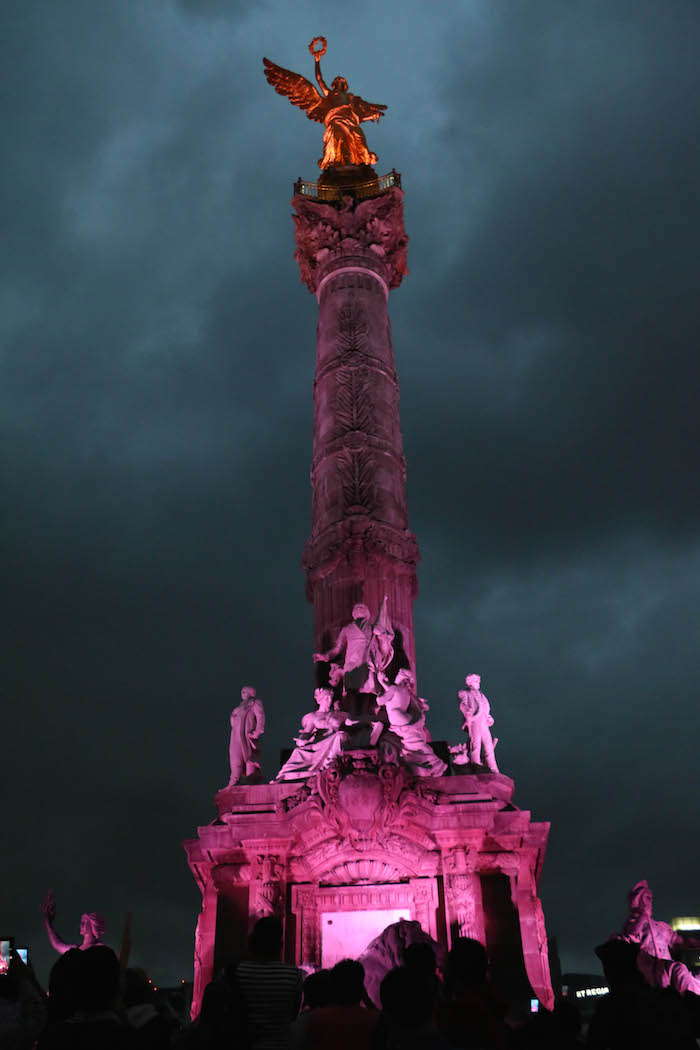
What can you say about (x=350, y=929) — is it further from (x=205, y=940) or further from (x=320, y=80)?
(x=320, y=80)

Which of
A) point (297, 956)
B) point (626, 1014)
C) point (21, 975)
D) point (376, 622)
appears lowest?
point (626, 1014)

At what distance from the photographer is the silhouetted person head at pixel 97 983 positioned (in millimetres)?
3734

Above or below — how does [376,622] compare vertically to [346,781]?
above

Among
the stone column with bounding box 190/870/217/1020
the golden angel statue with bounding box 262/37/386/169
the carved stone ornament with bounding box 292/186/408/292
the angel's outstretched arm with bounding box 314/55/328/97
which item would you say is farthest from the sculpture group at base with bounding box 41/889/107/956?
the angel's outstretched arm with bounding box 314/55/328/97

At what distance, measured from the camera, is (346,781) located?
44.6 ft

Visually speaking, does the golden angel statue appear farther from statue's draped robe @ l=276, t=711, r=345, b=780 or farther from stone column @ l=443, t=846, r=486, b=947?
stone column @ l=443, t=846, r=486, b=947

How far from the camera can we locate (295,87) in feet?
91.9

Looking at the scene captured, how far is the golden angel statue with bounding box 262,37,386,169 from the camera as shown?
26.6 meters

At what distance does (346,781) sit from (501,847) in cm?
271

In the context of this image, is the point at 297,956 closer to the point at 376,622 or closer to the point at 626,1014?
the point at 376,622

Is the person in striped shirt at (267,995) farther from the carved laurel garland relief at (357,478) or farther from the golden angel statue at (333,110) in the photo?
the golden angel statue at (333,110)

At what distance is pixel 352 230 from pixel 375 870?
54.5ft

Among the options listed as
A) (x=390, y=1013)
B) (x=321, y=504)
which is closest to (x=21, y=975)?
(x=390, y=1013)

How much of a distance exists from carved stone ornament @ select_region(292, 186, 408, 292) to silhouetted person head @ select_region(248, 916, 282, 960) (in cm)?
2074
